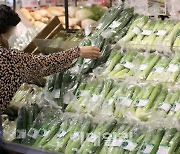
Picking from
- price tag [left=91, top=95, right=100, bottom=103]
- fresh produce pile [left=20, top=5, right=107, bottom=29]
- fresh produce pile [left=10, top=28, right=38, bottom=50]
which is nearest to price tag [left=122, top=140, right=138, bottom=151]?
price tag [left=91, top=95, right=100, bottom=103]

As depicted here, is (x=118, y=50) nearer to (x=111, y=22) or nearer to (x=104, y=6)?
(x=111, y=22)

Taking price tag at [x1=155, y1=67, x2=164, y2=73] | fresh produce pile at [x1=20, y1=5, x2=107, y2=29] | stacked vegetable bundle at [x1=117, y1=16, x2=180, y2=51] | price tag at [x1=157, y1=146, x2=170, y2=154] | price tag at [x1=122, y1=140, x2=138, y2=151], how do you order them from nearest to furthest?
price tag at [x1=157, y1=146, x2=170, y2=154], price tag at [x1=122, y1=140, x2=138, y2=151], price tag at [x1=155, y1=67, x2=164, y2=73], stacked vegetable bundle at [x1=117, y1=16, x2=180, y2=51], fresh produce pile at [x1=20, y1=5, x2=107, y2=29]

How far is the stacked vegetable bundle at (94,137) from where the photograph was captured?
2641 millimetres

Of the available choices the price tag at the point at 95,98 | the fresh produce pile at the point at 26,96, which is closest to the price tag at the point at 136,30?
the price tag at the point at 95,98

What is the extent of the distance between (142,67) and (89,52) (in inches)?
17.2

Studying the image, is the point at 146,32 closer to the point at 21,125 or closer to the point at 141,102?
the point at 141,102

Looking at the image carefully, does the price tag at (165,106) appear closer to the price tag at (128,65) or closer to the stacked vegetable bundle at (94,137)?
the stacked vegetable bundle at (94,137)

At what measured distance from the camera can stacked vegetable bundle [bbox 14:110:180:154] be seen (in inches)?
104

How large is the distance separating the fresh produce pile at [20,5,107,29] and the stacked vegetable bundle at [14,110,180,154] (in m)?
3.33

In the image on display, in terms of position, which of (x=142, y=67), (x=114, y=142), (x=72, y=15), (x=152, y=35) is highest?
(x=152, y=35)

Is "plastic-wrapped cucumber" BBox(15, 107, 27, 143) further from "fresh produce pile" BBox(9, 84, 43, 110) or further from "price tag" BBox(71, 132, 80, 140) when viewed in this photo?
"price tag" BBox(71, 132, 80, 140)

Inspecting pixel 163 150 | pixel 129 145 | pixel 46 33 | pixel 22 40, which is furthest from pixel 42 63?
pixel 22 40

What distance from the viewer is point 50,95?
3.38m

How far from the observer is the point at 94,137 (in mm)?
2879
